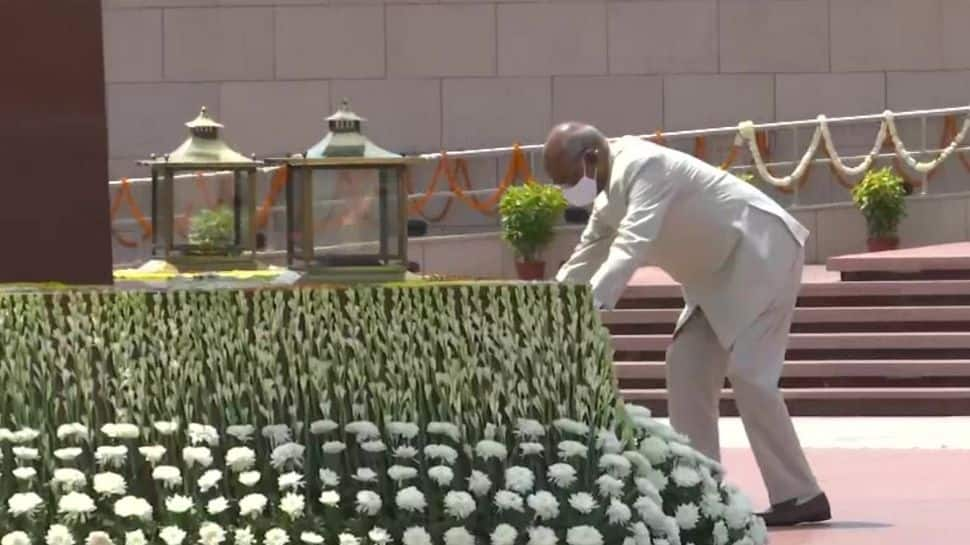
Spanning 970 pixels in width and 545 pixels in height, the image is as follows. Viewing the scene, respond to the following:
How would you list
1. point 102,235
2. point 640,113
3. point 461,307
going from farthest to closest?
point 640,113, point 102,235, point 461,307

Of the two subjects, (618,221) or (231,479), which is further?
(618,221)

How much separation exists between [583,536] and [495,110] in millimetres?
15836

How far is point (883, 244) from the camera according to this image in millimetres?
18484

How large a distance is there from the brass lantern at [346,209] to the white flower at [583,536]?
1163 mm

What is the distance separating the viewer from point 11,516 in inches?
215

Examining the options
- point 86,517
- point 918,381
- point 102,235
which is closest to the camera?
point 86,517

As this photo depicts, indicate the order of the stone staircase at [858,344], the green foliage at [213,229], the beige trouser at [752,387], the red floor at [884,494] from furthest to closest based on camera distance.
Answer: the stone staircase at [858,344], the green foliage at [213,229], the beige trouser at [752,387], the red floor at [884,494]

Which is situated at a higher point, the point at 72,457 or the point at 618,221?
the point at 618,221

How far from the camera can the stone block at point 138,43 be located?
21391 millimetres

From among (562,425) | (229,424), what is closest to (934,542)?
(562,425)

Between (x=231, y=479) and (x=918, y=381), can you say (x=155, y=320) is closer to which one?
(x=231, y=479)

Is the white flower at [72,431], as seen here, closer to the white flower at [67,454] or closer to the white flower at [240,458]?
the white flower at [67,454]

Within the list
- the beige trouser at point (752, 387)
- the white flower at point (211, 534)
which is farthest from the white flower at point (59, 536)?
the beige trouser at point (752, 387)

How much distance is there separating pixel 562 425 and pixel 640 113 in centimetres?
1555
